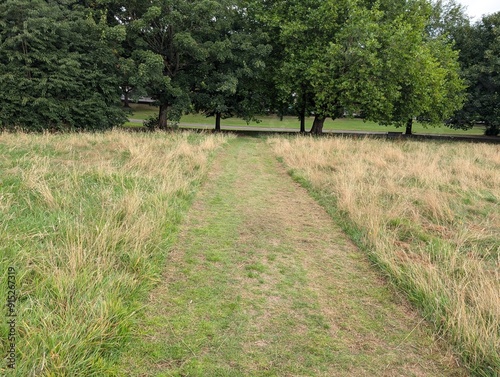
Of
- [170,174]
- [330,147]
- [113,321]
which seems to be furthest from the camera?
[330,147]

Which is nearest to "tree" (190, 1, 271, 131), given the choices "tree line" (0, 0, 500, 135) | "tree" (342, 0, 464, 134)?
"tree line" (0, 0, 500, 135)

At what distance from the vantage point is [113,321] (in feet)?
8.58

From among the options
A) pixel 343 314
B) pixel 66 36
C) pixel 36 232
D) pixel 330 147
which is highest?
pixel 66 36

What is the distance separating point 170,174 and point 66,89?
15.2 metres

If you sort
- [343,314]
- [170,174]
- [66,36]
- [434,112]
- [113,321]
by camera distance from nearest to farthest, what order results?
1. [113,321]
2. [343,314]
3. [170,174]
4. [66,36]
5. [434,112]

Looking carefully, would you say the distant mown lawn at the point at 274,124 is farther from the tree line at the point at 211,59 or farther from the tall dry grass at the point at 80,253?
the tall dry grass at the point at 80,253

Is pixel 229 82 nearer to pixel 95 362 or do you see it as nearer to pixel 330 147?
pixel 330 147

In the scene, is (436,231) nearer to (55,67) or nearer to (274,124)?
(55,67)

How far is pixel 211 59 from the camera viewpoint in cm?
2169

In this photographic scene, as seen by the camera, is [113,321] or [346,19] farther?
[346,19]

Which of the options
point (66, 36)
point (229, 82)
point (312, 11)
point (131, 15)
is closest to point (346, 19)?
point (312, 11)

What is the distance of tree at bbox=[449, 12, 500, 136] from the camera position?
26.3 m

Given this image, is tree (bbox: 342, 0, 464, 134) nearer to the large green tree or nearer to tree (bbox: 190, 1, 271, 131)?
the large green tree

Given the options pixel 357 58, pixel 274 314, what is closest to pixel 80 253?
pixel 274 314
